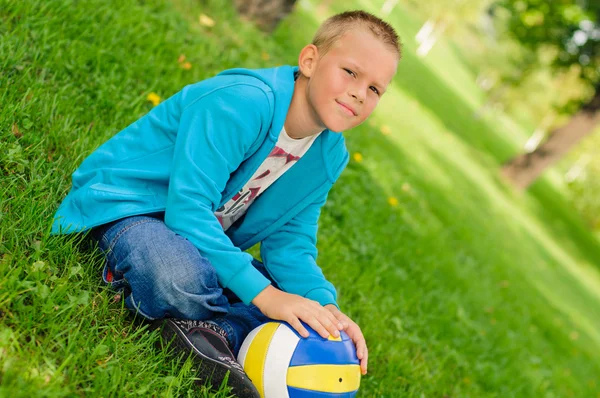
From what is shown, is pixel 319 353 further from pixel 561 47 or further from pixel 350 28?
pixel 561 47

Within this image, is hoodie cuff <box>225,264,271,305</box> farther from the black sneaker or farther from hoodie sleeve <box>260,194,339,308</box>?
hoodie sleeve <box>260,194,339,308</box>

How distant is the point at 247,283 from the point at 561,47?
47.1 ft

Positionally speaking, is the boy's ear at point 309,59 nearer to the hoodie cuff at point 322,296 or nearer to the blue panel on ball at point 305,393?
the hoodie cuff at point 322,296

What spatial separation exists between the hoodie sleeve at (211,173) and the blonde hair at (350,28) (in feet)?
1.47

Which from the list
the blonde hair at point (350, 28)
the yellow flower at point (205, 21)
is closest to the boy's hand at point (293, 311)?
the blonde hair at point (350, 28)

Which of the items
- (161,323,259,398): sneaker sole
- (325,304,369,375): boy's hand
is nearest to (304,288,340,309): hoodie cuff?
(325,304,369,375): boy's hand

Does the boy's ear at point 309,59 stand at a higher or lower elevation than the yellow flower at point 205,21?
higher

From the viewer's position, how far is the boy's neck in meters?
2.59

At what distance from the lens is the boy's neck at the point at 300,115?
8.51 feet

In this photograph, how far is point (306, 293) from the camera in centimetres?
285

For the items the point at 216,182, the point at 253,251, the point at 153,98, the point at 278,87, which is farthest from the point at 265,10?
the point at 216,182

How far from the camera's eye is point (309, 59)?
261 centimetres

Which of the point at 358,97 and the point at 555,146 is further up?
the point at 358,97

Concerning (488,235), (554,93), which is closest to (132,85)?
(488,235)
